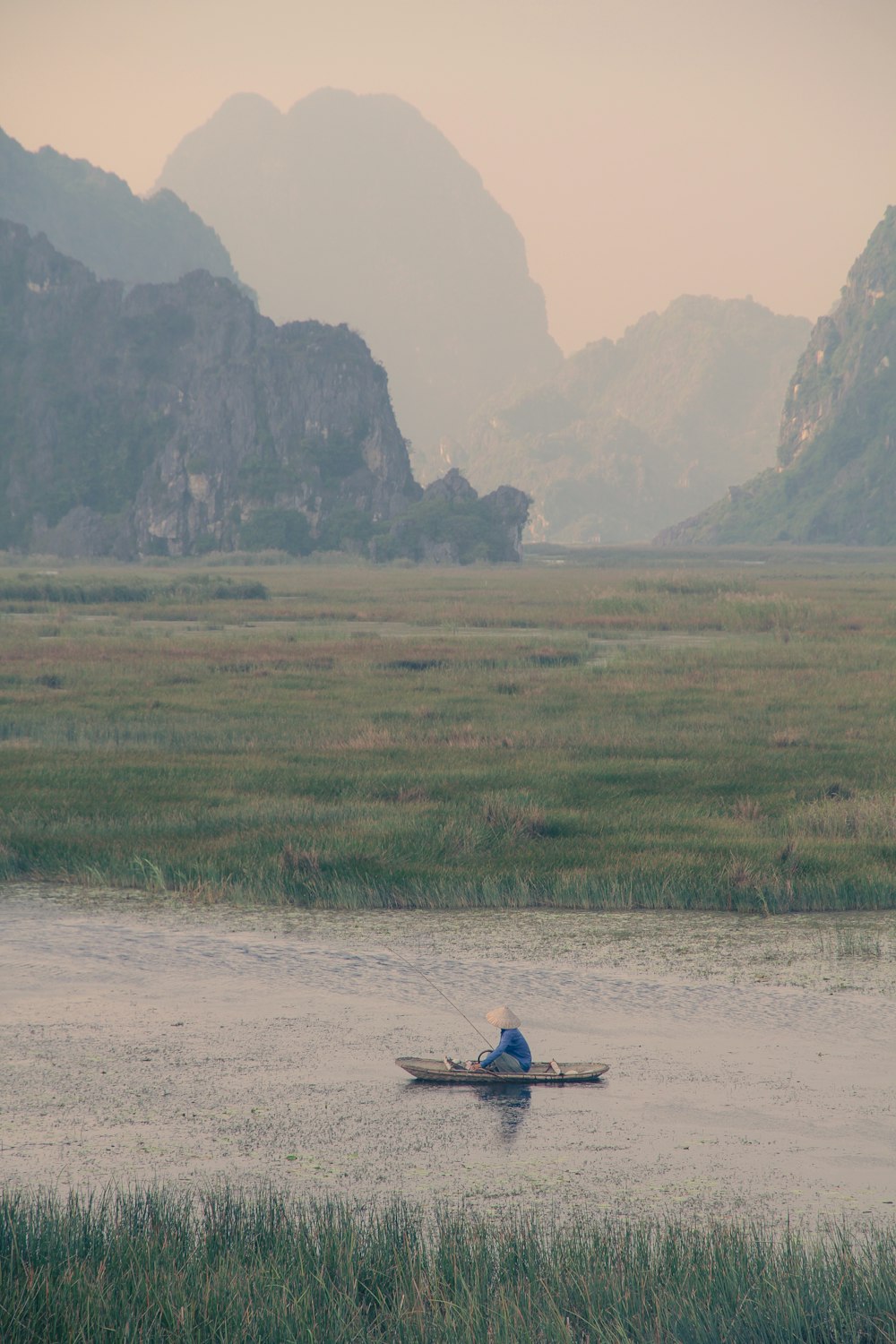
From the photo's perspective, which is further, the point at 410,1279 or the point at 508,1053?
the point at 508,1053

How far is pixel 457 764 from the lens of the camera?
2839 centimetres

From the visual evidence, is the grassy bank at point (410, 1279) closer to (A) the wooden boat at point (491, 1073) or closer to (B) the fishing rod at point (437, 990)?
(A) the wooden boat at point (491, 1073)

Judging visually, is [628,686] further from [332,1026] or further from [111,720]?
[332,1026]

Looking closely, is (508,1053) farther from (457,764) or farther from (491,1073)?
(457,764)

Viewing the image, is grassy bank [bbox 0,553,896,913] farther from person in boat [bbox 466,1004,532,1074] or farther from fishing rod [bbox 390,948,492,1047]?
person in boat [bbox 466,1004,532,1074]

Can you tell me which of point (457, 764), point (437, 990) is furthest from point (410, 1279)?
point (457, 764)

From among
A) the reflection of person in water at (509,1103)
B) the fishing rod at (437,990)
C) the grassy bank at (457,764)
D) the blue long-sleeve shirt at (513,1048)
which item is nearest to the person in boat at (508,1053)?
the blue long-sleeve shirt at (513,1048)

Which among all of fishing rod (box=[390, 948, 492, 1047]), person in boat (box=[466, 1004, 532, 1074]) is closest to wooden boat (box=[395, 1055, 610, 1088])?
person in boat (box=[466, 1004, 532, 1074])

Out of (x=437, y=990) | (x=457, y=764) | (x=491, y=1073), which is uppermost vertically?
(x=457, y=764)

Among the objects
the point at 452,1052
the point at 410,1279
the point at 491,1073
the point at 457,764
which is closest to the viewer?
the point at 410,1279

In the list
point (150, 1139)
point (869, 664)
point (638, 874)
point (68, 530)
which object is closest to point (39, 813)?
point (638, 874)

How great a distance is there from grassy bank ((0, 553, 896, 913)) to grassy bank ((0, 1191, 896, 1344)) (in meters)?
10.5

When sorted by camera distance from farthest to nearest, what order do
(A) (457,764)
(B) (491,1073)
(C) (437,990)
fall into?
(A) (457,764) → (C) (437,990) → (B) (491,1073)

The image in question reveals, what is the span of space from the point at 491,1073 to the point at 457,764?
1699cm
